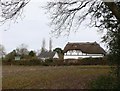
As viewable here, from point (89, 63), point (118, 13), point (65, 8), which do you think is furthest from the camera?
point (89, 63)

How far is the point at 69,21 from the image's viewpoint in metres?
12.6

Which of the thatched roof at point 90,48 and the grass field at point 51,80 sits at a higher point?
the thatched roof at point 90,48


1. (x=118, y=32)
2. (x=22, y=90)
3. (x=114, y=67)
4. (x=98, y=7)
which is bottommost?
(x=22, y=90)

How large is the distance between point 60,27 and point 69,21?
1.43 ft

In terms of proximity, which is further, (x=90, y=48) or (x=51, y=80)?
(x=51, y=80)

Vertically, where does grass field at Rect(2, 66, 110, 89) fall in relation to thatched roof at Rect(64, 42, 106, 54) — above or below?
below

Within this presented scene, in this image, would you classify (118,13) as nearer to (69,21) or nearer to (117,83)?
(69,21)

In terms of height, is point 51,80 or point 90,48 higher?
point 90,48

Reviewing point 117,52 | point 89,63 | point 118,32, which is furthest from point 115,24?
point 89,63

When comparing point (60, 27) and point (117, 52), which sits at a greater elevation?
point (60, 27)

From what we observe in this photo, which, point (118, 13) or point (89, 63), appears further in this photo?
point (89, 63)

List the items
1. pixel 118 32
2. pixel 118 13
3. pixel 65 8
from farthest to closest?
1. pixel 118 32
2. pixel 65 8
3. pixel 118 13

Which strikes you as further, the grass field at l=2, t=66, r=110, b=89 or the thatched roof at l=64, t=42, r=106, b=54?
the grass field at l=2, t=66, r=110, b=89

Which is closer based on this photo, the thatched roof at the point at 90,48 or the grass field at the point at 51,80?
the thatched roof at the point at 90,48
